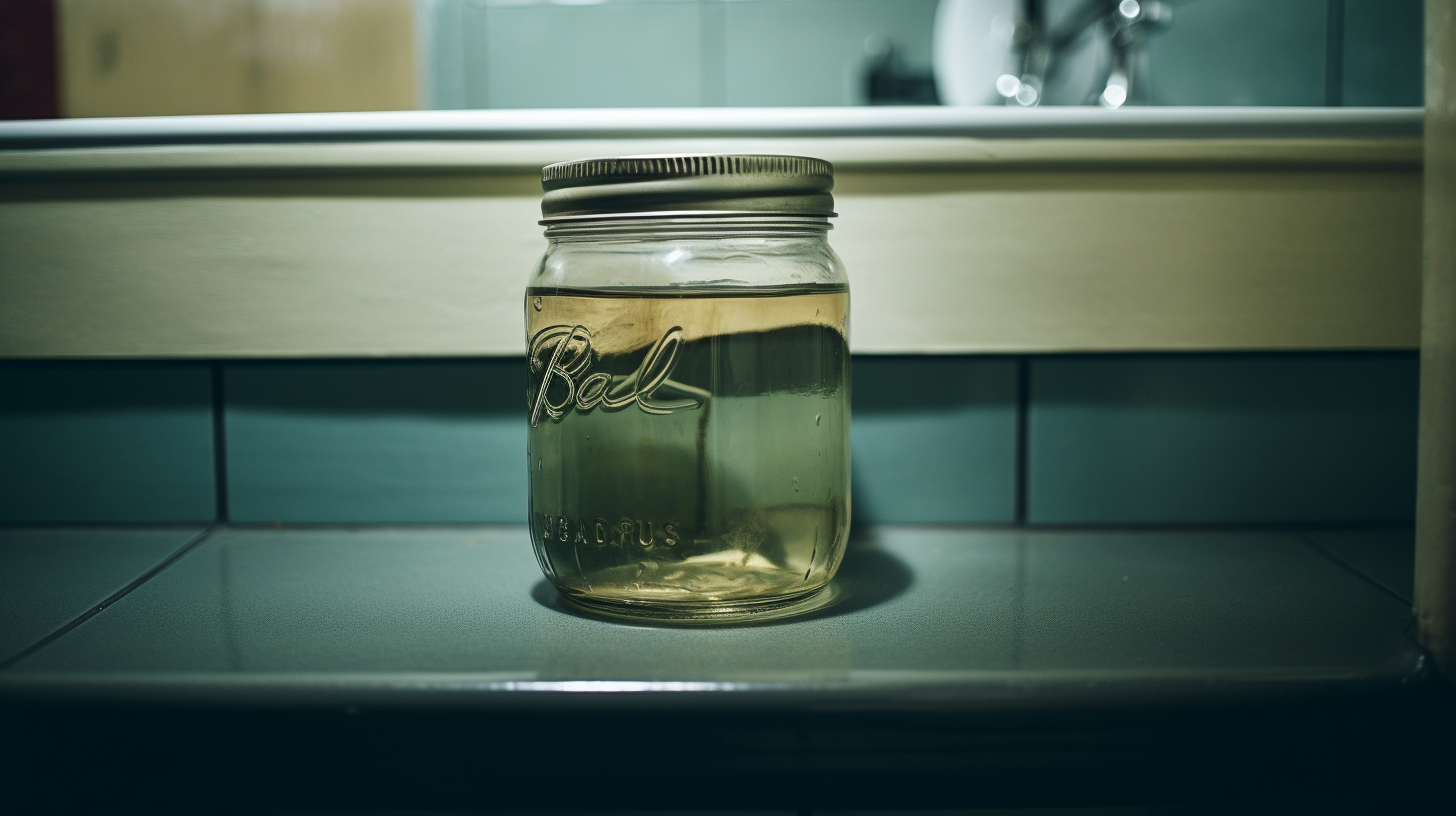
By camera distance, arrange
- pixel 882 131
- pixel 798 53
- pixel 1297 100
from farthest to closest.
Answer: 1. pixel 798 53
2. pixel 1297 100
3. pixel 882 131

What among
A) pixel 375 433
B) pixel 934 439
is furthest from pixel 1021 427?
pixel 375 433

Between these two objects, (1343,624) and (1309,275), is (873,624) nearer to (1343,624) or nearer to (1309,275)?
(1343,624)

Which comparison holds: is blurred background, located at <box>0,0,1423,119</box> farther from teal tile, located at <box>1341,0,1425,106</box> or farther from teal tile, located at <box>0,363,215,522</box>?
teal tile, located at <box>0,363,215,522</box>

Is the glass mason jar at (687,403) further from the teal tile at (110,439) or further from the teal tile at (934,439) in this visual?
the teal tile at (110,439)

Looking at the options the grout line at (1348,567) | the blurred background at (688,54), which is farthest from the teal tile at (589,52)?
the grout line at (1348,567)

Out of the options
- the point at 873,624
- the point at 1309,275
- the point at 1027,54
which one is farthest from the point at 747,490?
the point at 1027,54

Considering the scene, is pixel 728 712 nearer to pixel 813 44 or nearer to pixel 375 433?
pixel 375 433

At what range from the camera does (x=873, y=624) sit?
432 mm

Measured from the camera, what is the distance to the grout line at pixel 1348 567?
1.56ft

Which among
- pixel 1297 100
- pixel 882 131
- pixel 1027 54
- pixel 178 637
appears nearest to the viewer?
pixel 178 637

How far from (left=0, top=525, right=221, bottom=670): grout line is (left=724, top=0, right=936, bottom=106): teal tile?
1.28 metres

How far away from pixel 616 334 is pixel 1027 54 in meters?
0.85

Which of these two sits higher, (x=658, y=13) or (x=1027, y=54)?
(x=658, y=13)

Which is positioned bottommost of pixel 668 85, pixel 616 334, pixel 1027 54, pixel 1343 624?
pixel 1343 624
